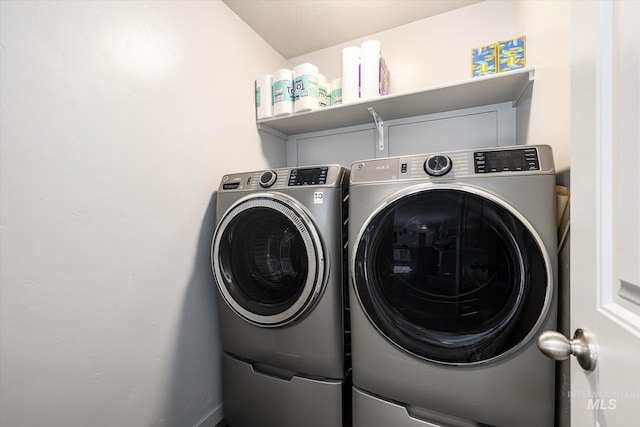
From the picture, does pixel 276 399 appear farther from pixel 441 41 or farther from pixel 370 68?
pixel 441 41

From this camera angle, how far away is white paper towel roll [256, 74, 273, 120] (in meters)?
1.63

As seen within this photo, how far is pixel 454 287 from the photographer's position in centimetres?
88

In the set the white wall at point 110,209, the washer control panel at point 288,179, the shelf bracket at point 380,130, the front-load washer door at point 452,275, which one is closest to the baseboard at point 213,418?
the white wall at point 110,209

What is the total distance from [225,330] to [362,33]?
2.00 meters

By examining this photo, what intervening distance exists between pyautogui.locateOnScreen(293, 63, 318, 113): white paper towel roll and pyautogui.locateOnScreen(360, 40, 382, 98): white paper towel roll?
28 cm

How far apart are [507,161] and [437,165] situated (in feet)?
0.67

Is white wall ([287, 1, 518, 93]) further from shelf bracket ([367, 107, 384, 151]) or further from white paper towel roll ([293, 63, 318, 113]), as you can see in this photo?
white paper towel roll ([293, 63, 318, 113])

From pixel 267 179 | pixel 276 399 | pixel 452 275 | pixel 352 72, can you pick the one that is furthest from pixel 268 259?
pixel 352 72

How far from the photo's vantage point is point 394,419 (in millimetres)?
938

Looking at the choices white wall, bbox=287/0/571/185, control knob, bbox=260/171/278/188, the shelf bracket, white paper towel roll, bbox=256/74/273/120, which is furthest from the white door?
white paper towel roll, bbox=256/74/273/120

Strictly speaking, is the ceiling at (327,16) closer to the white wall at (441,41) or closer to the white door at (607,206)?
the white wall at (441,41)

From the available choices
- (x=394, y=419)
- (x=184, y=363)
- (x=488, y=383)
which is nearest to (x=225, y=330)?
(x=184, y=363)

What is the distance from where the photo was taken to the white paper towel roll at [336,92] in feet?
5.23

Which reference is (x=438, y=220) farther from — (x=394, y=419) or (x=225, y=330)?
(x=225, y=330)
